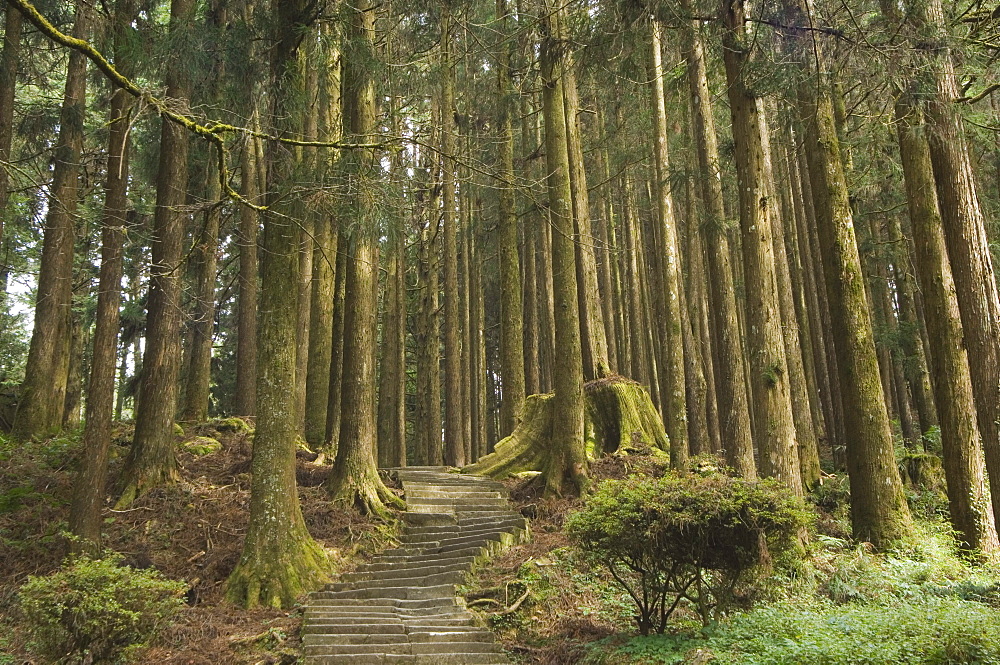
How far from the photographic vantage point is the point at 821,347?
19609 millimetres

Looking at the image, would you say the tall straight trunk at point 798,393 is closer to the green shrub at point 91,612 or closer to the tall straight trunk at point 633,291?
the tall straight trunk at point 633,291

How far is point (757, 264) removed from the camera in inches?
366

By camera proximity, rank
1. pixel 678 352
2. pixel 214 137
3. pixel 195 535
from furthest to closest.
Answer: pixel 678 352 → pixel 195 535 → pixel 214 137

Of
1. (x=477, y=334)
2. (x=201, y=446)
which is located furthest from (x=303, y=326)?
(x=477, y=334)

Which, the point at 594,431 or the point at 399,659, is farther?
the point at 594,431

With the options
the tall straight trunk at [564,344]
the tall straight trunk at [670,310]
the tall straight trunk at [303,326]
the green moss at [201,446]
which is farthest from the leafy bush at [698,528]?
the green moss at [201,446]

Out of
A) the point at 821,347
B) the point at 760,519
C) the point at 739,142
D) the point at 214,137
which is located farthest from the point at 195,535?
the point at 821,347

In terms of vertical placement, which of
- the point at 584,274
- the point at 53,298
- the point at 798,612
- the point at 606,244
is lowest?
the point at 798,612

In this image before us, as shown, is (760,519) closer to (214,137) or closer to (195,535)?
(214,137)

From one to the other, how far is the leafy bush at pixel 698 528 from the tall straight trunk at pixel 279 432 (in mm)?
4253

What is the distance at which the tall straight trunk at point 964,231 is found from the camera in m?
6.49

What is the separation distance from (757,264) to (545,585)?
16.6ft

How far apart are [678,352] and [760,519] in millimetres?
6430

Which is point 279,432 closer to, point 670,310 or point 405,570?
point 405,570
